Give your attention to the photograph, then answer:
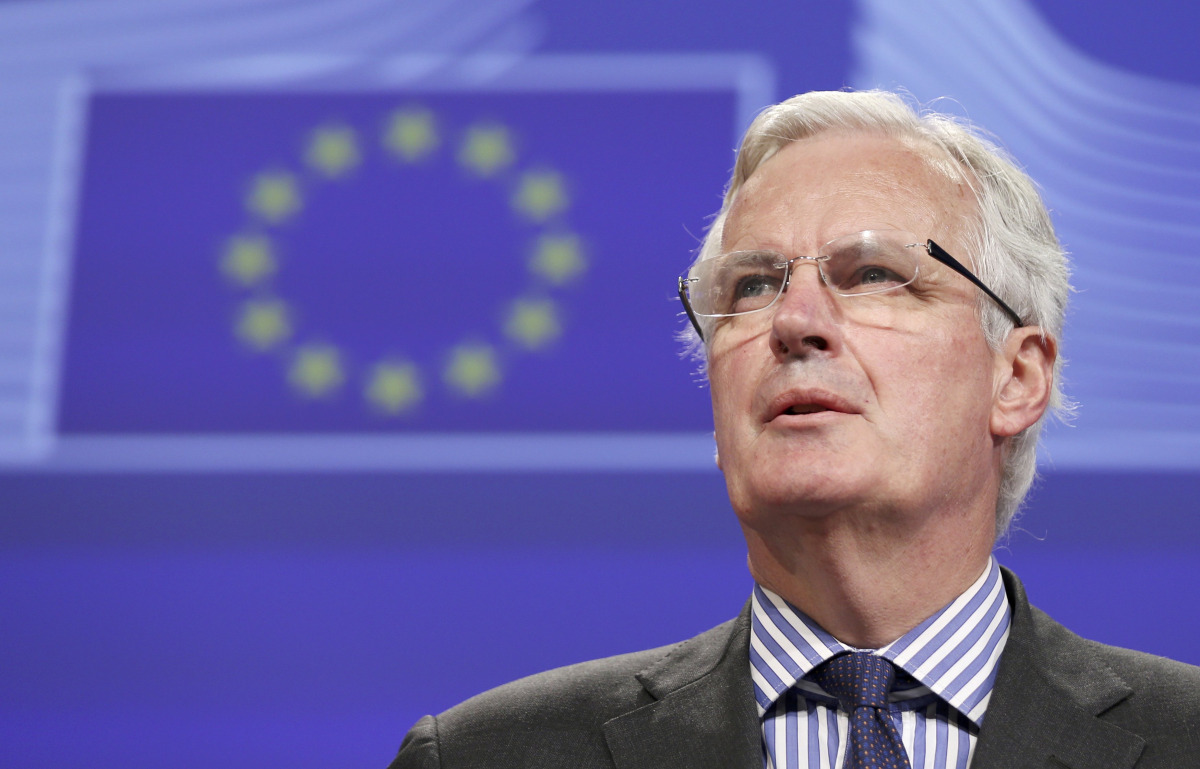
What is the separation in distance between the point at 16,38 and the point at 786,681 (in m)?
2.16

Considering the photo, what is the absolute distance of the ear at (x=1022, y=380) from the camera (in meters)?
1.55

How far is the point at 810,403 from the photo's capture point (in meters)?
1.41

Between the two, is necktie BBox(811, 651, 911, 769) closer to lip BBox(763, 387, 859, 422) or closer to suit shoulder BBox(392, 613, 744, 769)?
suit shoulder BBox(392, 613, 744, 769)

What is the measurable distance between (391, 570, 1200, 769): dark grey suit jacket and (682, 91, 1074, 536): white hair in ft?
0.78

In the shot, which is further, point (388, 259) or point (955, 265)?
point (388, 259)

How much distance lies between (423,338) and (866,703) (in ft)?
4.14

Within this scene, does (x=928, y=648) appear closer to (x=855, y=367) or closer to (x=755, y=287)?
(x=855, y=367)

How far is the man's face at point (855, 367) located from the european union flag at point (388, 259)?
0.69 m

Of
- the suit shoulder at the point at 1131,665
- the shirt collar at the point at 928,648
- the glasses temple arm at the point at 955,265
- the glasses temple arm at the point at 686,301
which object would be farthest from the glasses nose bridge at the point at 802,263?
the suit shoulder at the point at 1131,665

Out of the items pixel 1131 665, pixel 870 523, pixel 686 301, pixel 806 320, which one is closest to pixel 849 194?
pixel 806 320

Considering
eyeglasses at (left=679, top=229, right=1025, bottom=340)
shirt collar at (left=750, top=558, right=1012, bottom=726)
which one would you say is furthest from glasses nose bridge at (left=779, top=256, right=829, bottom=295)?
shirt collar at (left=750, top=558, right=1012, bottom=726)

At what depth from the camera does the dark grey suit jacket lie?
129 centimetres

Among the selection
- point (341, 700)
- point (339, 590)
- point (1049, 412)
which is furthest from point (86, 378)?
point (1049, 412)

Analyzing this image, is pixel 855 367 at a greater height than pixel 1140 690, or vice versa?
pixel 855 367
